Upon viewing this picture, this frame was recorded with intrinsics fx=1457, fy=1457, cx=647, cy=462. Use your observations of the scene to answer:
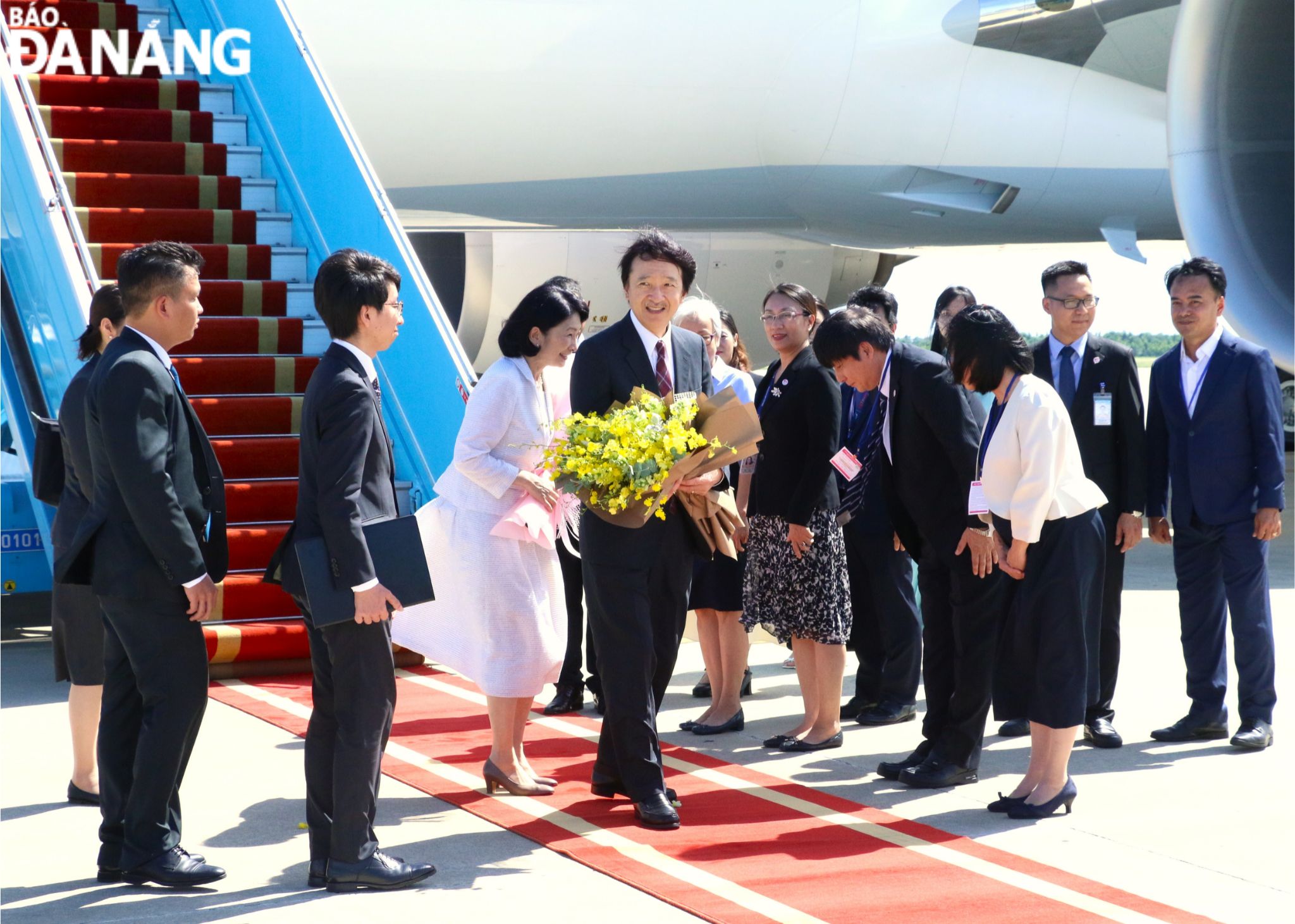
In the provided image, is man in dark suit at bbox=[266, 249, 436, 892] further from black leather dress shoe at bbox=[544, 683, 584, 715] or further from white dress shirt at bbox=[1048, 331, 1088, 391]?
white dress shirt at bbox=[1048, 331, 1088, 391]

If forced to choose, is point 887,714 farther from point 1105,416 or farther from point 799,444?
point 1105,416

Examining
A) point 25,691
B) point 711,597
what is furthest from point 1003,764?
point 25,691

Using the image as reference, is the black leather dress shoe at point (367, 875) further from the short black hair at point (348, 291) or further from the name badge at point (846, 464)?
the name badge at point (846, 464)

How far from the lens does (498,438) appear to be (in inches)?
148

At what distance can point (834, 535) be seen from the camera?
4.38 meters

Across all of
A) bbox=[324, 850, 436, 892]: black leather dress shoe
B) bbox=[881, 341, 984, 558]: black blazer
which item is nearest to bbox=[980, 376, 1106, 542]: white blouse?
bbox=[881, 341, 984, 558]: black blazer

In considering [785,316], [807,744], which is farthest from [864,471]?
[807,744]

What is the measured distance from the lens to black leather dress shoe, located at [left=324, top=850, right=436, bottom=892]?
3.05m

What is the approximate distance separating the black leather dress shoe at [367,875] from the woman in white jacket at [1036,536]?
1518mm

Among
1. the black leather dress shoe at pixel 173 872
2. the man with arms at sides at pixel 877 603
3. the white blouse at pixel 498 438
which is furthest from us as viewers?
the man with arms at sides at pixel 877 603

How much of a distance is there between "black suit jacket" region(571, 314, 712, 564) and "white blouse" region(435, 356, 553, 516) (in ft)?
0.62

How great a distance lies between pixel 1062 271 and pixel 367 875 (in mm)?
2758

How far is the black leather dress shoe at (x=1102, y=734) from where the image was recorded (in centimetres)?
433

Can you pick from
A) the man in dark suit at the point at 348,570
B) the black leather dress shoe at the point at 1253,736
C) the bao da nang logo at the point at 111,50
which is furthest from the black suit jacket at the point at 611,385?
the bao da nang logo at the point at 111,50
